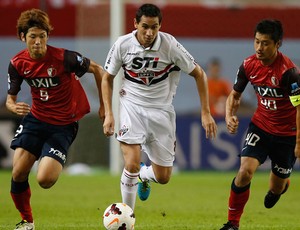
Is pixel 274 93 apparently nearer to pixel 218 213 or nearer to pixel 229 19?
pixel 218 213

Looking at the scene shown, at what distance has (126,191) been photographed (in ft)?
30.5

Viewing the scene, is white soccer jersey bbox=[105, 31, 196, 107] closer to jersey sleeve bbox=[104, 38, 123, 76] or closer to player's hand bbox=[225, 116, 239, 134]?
jersey sleeve bbox=[104, 38, 123, 76]

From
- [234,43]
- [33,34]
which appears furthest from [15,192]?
[234,43]

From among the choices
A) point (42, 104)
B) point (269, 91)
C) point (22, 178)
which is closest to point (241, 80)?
point (269, 91)

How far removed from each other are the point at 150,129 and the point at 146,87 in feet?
1.55

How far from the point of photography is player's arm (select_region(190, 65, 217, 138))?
9.17 m

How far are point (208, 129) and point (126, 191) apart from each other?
3.52 feet

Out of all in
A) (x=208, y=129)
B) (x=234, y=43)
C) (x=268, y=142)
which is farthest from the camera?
(x=234, y=43)

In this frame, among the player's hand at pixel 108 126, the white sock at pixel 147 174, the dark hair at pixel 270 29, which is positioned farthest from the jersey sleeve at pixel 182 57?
the white sock at pixel 147 174

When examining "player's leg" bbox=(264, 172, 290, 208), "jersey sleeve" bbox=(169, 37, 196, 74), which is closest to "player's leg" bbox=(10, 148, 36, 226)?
"jersey sleeve" bbox=(169, 37, 196, 74)

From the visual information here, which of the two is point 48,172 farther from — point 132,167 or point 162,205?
point 162,205

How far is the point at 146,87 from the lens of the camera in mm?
9664

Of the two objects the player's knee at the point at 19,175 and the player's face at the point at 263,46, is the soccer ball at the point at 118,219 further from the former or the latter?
the player's face at the point at 263,46

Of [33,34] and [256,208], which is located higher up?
[33,34]
